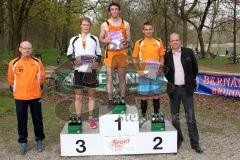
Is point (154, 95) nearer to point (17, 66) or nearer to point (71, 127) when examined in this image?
point (71, 127)

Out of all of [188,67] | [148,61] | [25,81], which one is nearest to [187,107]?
[188,67]

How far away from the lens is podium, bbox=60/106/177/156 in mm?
6047

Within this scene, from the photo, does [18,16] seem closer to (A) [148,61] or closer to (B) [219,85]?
(B) [219,85]

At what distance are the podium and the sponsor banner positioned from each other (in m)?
6.38

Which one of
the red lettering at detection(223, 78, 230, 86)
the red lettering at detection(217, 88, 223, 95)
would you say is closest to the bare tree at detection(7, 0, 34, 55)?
the red lettering at detection(217, 88, 223, 95)

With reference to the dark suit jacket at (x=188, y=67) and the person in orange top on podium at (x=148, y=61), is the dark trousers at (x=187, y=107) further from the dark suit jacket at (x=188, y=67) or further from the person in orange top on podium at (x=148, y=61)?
the person in orange top on podium at (x=148, y=61)

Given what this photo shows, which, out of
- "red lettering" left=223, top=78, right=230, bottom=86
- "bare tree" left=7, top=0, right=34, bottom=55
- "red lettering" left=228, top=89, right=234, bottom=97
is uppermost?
"bare tree" left=7, top=0, right=34, bottom=55

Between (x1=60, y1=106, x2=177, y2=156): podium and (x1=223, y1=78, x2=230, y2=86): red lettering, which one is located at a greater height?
(x1=223, y1=78, x2=230, y2=86): red lettering

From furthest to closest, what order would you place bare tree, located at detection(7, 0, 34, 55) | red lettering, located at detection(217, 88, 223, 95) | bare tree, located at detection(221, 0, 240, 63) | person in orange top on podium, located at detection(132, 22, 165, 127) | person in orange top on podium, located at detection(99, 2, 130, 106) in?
bare tree, located at detection(221, 0, 240, 63) < bare tree, located at detection(7, 0, 34, 55) < red lettering, located at detection(217, 88, 223, 95) < person in orange top on podium, located at detection(132, 22, 165, 127) < person in orange top on podium, located at detection(99, 2, 130, 106)

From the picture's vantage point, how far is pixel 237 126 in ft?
27.5

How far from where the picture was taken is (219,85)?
12430 mm

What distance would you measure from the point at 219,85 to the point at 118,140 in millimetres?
7157

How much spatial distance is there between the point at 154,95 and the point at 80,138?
1.66 metres

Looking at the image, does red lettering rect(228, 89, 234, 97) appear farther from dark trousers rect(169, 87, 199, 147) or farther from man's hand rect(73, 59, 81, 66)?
man's hand rect(73, 59, 81, 66)
